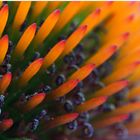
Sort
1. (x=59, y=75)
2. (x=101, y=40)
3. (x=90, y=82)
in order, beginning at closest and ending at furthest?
1. (x=59, y=75)
2. (x=90, y=82)
3. (x=101, y=40)

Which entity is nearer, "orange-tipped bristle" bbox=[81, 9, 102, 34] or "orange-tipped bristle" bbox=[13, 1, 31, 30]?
"orange-tipped bristle" bbox=[13, 1, 31, 30]

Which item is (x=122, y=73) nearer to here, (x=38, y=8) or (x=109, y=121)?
(x=109, y=121)

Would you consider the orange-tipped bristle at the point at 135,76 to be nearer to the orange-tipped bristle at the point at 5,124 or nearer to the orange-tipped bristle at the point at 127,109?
the orange-tipped bristle at the point at 127,109

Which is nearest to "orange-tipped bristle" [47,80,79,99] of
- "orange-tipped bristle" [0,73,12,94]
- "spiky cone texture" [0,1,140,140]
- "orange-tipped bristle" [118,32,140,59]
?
"spiky cone texture" [0,1,140,140]

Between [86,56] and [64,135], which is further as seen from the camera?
[86,56]

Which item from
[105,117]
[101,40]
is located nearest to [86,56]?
[101,40]

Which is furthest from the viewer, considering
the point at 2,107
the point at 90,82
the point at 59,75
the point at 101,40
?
the point at 101,40

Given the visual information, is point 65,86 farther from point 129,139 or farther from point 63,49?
point 129,139

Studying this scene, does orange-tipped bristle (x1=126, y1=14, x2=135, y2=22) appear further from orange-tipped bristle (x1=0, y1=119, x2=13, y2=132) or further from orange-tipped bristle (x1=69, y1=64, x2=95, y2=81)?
orange-tipped bristle (x1=0, y1=119, x2=13, y2=132)
